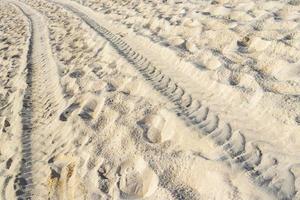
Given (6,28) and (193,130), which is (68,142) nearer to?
(193,130)

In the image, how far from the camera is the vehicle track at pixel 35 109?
3896 millimetres

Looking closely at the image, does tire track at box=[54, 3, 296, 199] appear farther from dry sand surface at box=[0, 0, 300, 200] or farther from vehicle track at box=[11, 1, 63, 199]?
vehicle track at box=[11, 1, 63, 199]

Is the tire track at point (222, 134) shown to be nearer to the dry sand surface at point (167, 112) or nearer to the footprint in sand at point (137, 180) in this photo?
the dry sand surface at point (167, 112)

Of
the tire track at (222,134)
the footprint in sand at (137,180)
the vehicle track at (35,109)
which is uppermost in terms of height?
the tire track at (222,134)

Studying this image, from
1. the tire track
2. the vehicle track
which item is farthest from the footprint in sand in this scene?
the vehicle track

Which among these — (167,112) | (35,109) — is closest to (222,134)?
(167,112)

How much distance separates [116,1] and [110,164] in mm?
7411

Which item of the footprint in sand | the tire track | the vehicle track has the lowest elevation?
the vehicle track

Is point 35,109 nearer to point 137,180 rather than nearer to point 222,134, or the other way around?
point 137,180

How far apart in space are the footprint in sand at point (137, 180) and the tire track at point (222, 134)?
0.56 metres

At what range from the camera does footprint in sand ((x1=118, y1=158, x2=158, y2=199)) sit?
10.9ft

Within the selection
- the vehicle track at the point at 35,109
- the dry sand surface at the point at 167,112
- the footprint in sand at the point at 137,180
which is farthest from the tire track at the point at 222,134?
the vehicle track at the point at 35,109

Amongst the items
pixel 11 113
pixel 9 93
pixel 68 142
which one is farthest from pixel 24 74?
pixel 68 142

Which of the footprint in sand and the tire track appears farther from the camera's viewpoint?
the footprint in sand
